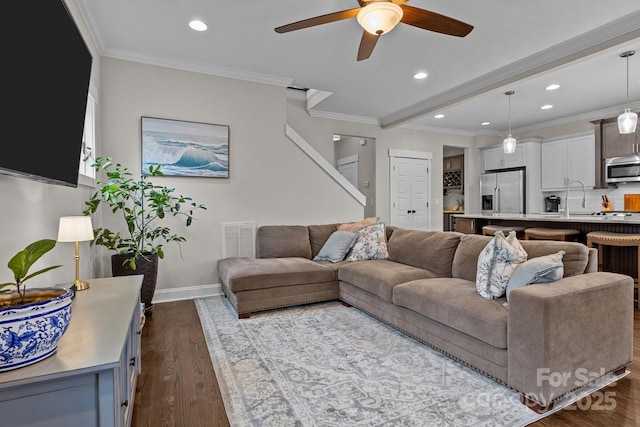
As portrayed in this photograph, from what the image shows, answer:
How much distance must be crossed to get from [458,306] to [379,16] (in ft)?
6.37

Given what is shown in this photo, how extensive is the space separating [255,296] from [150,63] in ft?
9.35

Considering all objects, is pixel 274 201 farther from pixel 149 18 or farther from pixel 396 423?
pixel 396 423

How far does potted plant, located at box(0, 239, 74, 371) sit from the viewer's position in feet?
3.04

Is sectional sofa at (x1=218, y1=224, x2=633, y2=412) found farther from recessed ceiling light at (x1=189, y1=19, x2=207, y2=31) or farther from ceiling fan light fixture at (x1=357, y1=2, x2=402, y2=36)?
recessed ceiling light at (x1=189, y1=19, x2=207, y2=31)

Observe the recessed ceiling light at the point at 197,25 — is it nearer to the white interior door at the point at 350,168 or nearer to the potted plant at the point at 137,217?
the potted plant at the point at 137,217

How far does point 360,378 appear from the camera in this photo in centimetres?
213

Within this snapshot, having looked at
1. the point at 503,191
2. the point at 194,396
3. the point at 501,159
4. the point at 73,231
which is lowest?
the point at 194,396

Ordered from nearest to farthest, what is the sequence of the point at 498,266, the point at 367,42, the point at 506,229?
the point at 498,266, the point at 367,42, the point at 506,229

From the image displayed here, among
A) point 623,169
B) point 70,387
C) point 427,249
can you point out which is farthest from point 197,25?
point 623,169

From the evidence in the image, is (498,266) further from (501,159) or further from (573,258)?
(501,159)

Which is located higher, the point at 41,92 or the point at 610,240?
the point at 41,92

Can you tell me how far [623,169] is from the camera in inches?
219

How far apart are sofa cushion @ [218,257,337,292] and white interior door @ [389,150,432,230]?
3411 millimetres

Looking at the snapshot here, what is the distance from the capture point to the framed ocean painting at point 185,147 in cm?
389
